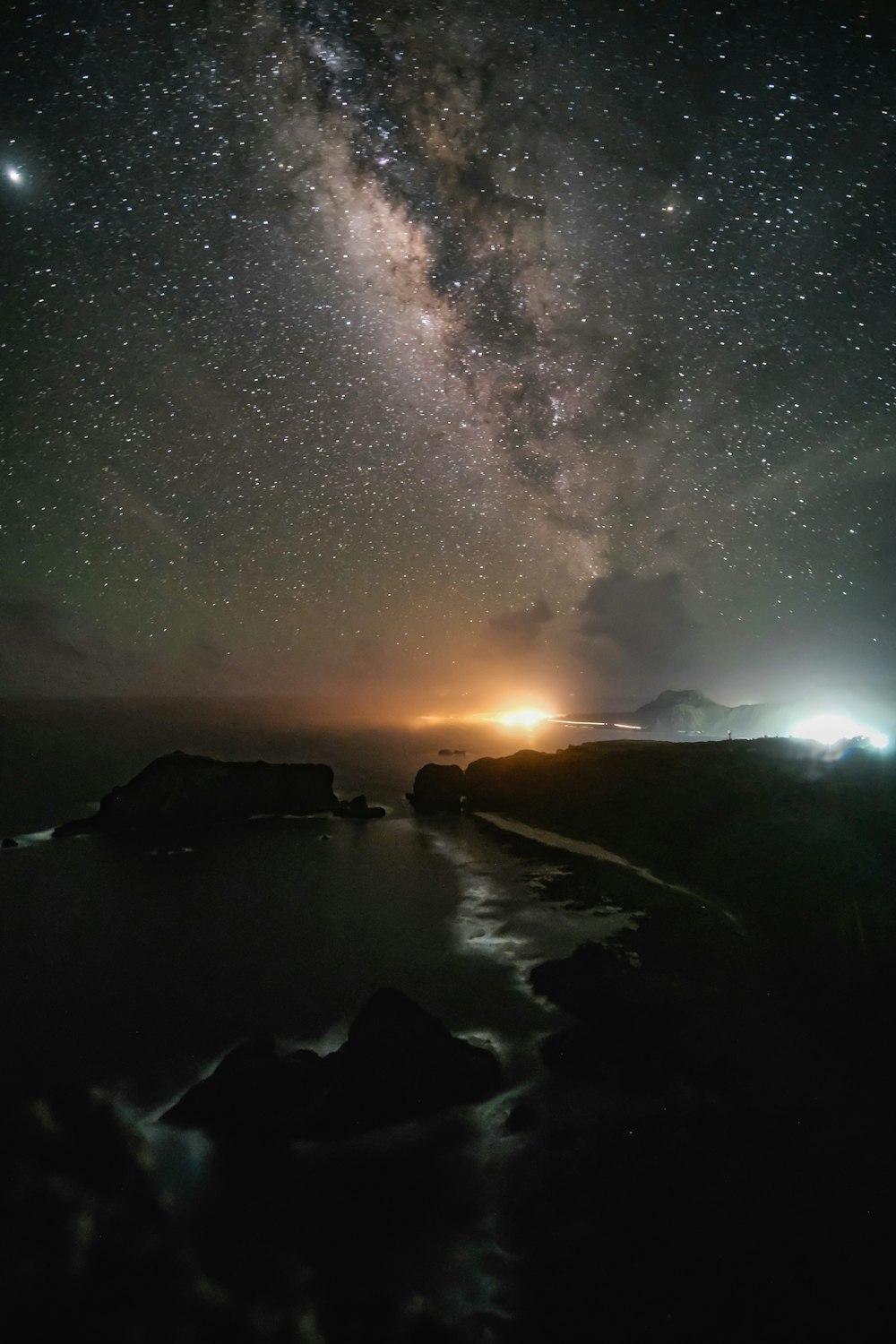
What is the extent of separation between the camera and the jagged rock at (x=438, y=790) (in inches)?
1774

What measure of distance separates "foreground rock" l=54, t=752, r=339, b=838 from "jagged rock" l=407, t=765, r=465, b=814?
7660 millimetres

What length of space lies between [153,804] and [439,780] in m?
21.7

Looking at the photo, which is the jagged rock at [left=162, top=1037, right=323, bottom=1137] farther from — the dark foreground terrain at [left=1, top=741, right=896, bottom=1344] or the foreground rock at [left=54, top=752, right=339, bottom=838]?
the foreground rock at [left=54, top=752, right=339, bottom=838]

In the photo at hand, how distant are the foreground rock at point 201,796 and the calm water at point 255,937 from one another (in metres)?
2.48

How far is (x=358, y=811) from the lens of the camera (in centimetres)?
4234

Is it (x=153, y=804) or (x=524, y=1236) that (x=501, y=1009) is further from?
(x=153, y=804)

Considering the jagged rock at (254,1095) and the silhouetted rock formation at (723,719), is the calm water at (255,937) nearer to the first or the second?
the jagged rock at (254,1095)

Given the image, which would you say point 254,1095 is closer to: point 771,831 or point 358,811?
point 771,831

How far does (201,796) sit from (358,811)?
37.5ft

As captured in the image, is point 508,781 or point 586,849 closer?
point 586,849

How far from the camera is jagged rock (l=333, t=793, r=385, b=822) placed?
42.1 meters

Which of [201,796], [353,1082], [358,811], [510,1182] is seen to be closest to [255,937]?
[353,1082]

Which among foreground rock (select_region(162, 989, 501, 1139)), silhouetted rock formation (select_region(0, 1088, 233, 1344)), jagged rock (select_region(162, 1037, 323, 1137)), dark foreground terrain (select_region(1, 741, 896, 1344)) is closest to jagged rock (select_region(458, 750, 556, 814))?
dark foreground terrain (select_region(1, 741, 896, 1344))

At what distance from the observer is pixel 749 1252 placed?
7355mm
